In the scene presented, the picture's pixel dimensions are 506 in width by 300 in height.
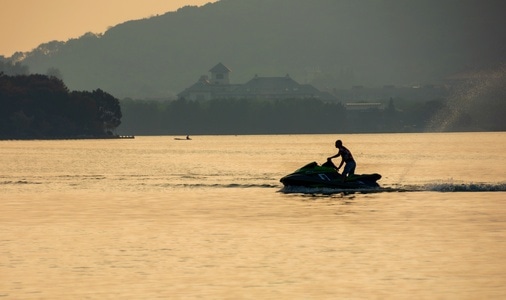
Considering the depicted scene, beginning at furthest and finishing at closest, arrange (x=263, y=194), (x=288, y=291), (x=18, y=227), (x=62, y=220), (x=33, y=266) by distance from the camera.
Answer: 1. (x=263, y=194)
2. (x=62, y=220)
3. (x=18, y=227)
4. (x=33, y=266)
5. (x=288, y=291)

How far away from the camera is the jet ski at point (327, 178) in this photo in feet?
189

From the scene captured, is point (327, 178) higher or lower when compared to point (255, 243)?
higher

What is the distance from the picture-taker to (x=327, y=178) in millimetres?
57844

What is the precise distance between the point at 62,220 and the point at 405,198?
58.9 ft

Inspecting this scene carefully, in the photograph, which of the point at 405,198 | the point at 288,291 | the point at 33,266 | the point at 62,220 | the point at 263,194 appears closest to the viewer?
the point at 288,291

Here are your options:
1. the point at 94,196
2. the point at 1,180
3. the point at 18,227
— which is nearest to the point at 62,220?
the point at 18,227

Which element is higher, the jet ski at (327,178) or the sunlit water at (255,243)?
the jet ski at (327,178)

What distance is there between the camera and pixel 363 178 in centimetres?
5859

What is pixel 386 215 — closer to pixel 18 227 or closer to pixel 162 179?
pixel 18 227

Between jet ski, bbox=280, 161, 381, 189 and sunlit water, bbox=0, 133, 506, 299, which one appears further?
jet ski, bbox=280, 161, 381, 189

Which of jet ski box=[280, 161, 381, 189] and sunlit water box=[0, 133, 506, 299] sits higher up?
jet ski box=[280, 161, 381, 189]

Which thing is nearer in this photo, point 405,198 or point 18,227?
point 18,227

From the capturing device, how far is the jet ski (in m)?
57.7

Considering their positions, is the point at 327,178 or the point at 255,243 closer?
the point at 255,243
